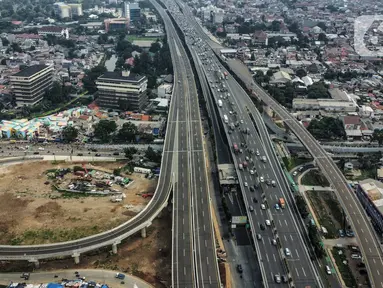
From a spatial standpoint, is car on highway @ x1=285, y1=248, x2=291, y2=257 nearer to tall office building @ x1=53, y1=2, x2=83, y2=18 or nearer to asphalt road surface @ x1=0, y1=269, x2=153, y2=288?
asphalt road surface @ x1=0, y1=269, x2=153, y2=288

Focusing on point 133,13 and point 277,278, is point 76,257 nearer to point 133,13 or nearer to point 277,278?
point 277,278

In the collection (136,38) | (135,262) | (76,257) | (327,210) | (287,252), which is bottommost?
(135,262)

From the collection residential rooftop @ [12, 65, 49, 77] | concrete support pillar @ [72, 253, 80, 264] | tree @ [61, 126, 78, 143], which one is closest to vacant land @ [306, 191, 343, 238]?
concrete support pillar @ [72, 253, 80, 264]

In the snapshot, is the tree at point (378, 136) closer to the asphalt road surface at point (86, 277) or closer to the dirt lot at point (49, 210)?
the dirt lot at point (49, 210)

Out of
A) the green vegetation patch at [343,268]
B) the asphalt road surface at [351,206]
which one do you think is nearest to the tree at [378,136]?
the asphalt road surface at [351,206]

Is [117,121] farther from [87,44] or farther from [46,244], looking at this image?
[87,44]

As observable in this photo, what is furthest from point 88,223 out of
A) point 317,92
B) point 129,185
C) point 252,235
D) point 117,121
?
point 317,92

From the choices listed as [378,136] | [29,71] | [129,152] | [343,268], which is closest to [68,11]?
[29,71]
